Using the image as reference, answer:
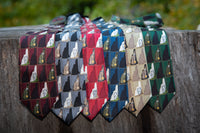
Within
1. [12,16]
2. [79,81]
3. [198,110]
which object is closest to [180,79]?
[198,110]

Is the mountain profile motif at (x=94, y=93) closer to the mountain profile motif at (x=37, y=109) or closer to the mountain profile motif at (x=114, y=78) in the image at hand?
the mountain profile motif at (x=114, y=78)

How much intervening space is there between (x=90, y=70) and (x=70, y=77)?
→ 0.12m

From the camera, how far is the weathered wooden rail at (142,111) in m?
0.98

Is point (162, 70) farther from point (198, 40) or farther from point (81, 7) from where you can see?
point (81, 7)

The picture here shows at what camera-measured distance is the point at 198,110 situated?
1054 mm

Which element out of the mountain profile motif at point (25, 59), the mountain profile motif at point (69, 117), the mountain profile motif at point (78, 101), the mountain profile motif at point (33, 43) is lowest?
the mountain profile motif at point (69, 117)

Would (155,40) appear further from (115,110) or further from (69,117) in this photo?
(69,117)

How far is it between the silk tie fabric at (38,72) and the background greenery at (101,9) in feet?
6.04

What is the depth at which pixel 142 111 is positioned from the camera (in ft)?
3.40

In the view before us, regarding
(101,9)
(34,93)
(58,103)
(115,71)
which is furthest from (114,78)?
(101,9)

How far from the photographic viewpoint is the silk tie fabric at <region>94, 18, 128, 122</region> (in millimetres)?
960

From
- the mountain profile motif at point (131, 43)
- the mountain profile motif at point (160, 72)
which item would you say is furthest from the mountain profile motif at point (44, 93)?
the mountain profile motif at point (160, 72)

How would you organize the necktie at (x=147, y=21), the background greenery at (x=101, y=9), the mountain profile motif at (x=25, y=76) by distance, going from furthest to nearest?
1. the background greenery at (x=101, y=9)
2. the necktie at (x=147, y=21)
3. the mountain profile motif at (x=25, y=76)

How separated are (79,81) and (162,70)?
51cm
